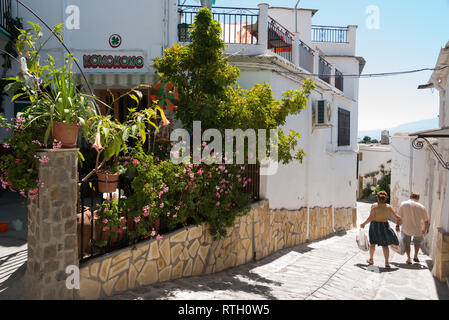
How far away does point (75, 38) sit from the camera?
1117cm

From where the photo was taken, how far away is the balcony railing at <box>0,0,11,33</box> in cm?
1072

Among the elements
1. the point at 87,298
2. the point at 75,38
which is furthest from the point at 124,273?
the point at 75,38

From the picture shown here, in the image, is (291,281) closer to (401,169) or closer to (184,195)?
(184,195)

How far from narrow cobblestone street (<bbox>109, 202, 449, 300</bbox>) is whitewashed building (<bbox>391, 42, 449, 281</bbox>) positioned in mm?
793

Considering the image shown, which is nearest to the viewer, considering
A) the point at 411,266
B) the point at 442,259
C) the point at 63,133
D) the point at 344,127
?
the point at 63,133

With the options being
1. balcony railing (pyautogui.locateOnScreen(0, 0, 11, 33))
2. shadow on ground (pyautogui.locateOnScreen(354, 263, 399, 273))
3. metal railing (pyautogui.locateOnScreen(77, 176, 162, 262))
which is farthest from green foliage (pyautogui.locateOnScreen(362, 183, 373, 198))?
metal railing (pyautogui.locateOnScreen(77, 176, 162, 262))

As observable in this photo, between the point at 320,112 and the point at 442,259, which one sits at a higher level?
the point at 320,112

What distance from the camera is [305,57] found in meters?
13.8

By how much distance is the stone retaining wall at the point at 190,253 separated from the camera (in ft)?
18.2

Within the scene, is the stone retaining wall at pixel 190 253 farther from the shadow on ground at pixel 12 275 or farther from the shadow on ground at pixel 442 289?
the shadow on ground at pixel 442 289

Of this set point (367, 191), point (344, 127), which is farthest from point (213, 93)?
point (367, 191)

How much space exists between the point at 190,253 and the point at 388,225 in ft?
15.2

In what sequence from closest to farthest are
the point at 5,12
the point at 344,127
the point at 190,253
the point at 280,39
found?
the point at 190,253 → the point at 5,12 → the point at 280,39 → the point at 344,127
